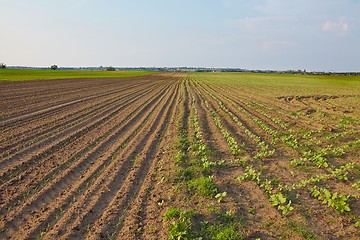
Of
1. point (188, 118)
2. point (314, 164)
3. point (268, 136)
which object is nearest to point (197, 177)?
point (314, 164)

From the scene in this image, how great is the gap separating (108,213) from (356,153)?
8.02 metres

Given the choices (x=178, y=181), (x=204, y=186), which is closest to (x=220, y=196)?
(x=204, y=186)

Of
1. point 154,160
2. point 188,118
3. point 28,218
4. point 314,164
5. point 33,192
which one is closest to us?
point 28,218

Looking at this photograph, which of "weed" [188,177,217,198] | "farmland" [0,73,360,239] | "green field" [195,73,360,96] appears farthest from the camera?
"green field" [195,73,360,96]

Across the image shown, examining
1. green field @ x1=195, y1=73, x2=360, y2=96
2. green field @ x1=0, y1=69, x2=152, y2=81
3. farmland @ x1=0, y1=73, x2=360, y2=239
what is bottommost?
farmland @ x1=0, y1=73, x2=360, y2=239

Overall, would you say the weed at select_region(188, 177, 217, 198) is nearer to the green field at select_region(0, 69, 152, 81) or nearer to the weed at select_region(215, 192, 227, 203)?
the weed at select_region(215, 192, 227, 203)

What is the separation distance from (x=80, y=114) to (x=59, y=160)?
25.8ft

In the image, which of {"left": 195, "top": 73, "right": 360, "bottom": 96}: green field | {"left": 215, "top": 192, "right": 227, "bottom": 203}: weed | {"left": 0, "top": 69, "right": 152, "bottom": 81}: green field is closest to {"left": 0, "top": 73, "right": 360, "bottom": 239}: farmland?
{"left": 215, "top": 192, "right": 227, "bottom": 203}: weed

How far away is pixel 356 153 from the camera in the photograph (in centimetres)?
916

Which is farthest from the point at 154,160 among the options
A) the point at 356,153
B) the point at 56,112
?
the point at 56,112

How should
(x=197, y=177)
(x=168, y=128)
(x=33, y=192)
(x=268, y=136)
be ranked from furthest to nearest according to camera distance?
(x=168, y=128), (x=268, y=136), (x=197, y=177), (x=33, y=192)

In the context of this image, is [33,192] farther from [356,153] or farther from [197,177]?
[356,153]

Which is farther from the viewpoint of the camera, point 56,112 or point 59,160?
point 56,112

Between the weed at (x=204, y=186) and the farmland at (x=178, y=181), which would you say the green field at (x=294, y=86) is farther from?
the weed at (x=204, y=186)
